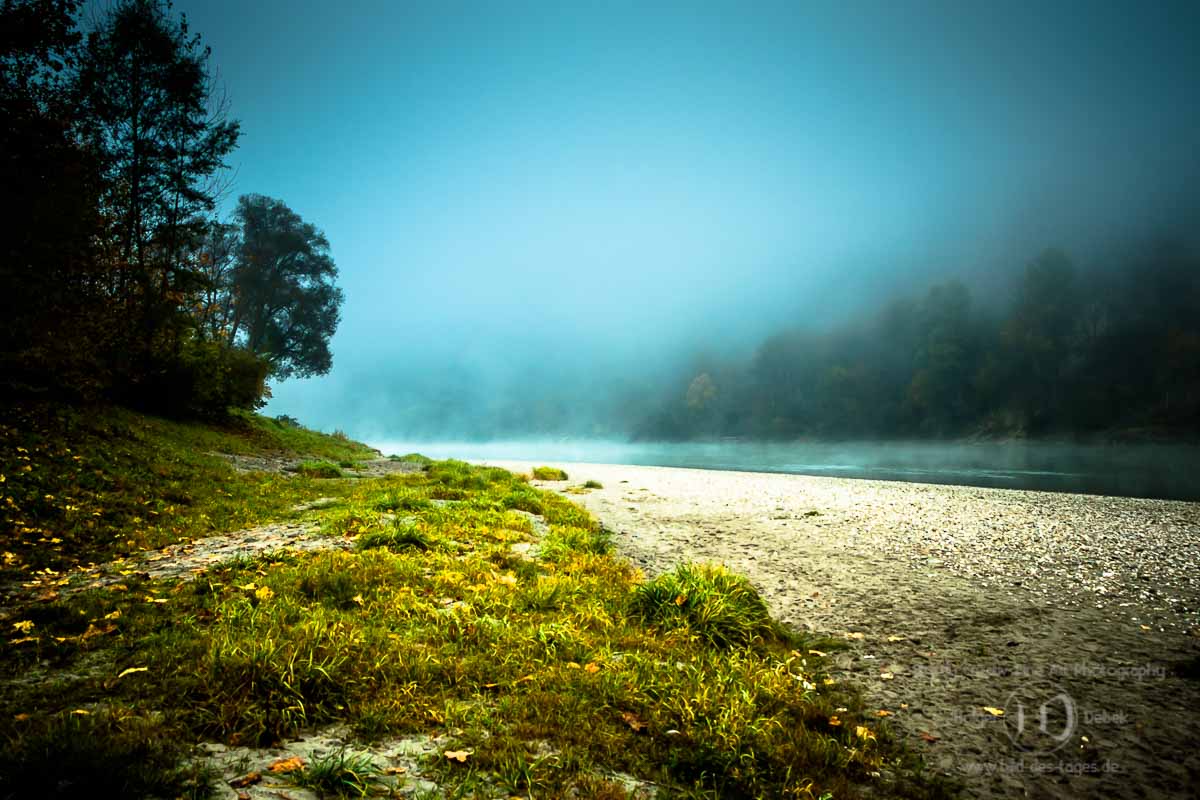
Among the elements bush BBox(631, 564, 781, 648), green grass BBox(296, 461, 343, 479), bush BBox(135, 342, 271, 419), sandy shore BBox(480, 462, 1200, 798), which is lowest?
sandy shore BBox(480, 462, 1200, 798)

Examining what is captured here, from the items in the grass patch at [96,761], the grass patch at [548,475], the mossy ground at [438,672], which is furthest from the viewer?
the grass patch at [548,475]

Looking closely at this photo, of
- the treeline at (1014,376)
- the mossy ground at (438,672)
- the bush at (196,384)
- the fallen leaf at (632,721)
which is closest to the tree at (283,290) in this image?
the bush at (196,384)

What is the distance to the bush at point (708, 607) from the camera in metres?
5.53

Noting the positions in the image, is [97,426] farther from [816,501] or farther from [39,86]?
[816,501]

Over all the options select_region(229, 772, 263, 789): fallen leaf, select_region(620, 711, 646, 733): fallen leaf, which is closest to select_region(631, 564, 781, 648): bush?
select_region(620, 711, 646, 733): fallen leaf

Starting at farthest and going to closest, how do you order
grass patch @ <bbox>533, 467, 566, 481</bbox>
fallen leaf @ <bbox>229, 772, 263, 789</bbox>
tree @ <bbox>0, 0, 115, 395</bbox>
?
grass patch @ <bbox>533, 467, 566, 481</bbox> → tree @ <bbox>0, 0, 115, 395</bbox> → fallen leaf @ <bbox>229, 772, 263, 789</bbox>

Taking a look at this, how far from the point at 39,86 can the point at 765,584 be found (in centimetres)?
2291

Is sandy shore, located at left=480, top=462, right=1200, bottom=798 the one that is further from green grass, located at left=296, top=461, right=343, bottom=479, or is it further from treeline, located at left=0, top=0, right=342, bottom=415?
treeline, located at left=0, top=0, right=342, bottom=415

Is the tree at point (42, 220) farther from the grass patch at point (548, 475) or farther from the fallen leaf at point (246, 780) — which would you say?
the grass patch at point (548, 475)

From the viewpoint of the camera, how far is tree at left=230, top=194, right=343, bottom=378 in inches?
1578

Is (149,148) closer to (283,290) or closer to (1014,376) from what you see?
(283,290)

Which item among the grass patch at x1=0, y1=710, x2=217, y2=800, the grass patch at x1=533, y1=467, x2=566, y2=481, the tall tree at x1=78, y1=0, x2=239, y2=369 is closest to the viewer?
the grass patch at x1=0, y1=710, x2=217, y2=800

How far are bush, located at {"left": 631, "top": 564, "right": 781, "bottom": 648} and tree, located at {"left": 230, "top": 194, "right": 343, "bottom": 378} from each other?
4448cm

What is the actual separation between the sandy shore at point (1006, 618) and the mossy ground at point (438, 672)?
878 millimetres
